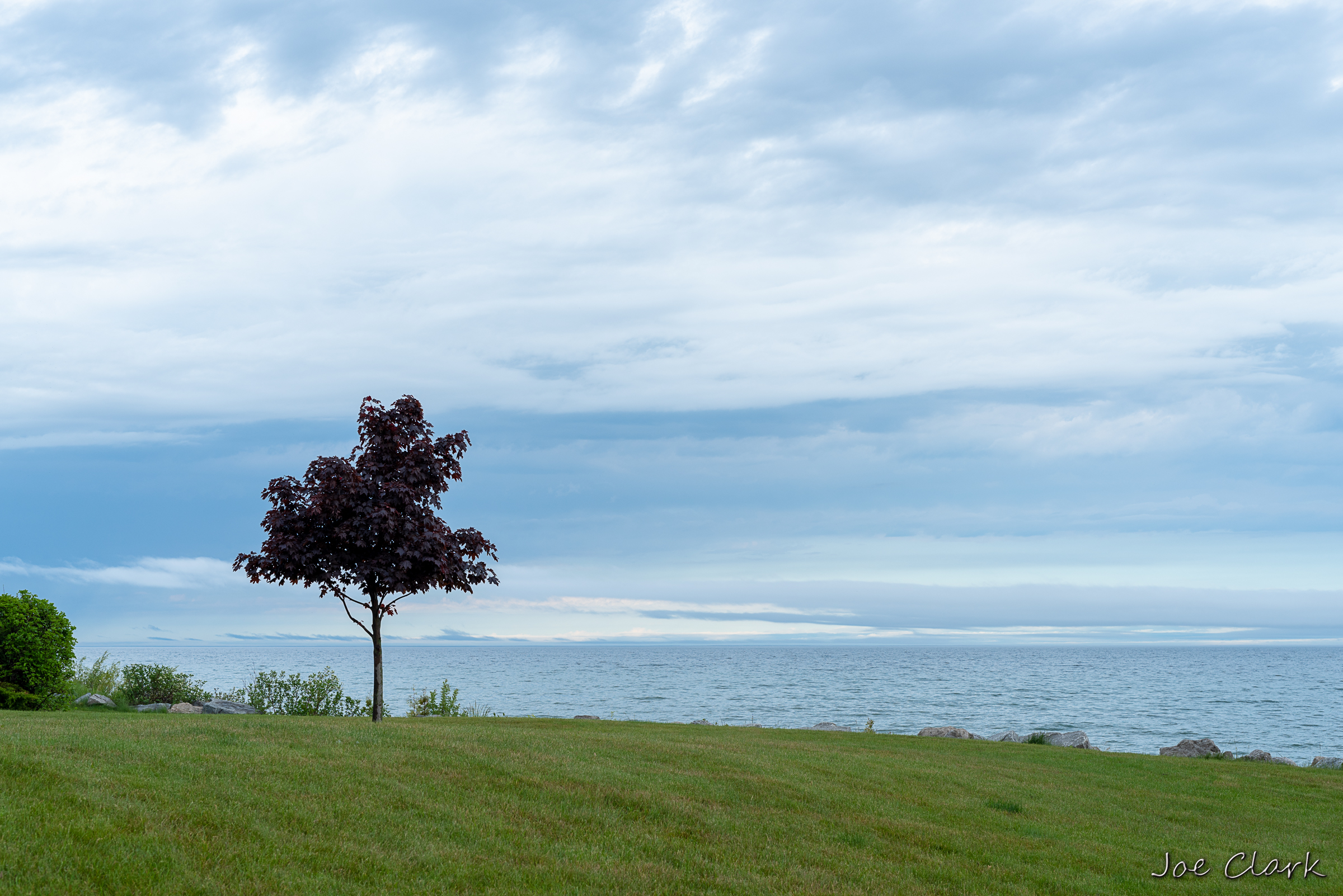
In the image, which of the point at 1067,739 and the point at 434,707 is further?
the point at 434,707

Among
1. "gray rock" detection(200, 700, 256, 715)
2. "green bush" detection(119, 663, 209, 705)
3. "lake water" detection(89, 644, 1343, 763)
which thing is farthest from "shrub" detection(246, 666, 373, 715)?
"lake water" detection(89, 644, 1343, 763)

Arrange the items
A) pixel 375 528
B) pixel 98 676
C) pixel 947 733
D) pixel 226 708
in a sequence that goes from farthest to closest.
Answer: pixel 98 676 < pixel 947 733 < pixel 226 708 < pixel 375 528

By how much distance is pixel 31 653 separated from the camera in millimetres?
26328

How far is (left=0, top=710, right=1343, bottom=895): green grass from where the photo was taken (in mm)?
9172

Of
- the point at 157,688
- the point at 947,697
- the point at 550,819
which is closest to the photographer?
the point at 550,819

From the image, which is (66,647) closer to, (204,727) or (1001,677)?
(204,727)

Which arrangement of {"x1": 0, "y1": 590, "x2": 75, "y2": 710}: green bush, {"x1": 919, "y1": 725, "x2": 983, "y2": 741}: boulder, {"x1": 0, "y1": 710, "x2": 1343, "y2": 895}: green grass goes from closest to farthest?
{"x1": 0, "y1": 710, "x2": 1343, "y2": 895}: green grass < {"x1": 0, "y1": 590, "x2": 75, "y2": 710}: green bush < {"x1": 919, "y1": 725, "x2": 983, "y2": 741}: boulder

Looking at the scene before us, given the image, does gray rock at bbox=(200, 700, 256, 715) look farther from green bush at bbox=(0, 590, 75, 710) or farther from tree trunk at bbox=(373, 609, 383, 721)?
tree trunk at bbox=(373, 609, 383, 721)

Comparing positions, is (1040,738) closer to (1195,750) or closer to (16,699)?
(1195,750)

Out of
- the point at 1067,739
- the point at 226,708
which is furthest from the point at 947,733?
the point at 226,708

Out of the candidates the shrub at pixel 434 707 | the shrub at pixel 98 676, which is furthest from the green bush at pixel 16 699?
the shrub at pixel 434 707

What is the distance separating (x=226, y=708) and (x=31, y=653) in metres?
5.51

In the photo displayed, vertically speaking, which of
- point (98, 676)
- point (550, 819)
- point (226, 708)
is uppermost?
point (550, 819)

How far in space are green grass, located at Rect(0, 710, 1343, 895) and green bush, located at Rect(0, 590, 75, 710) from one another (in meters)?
8.38
